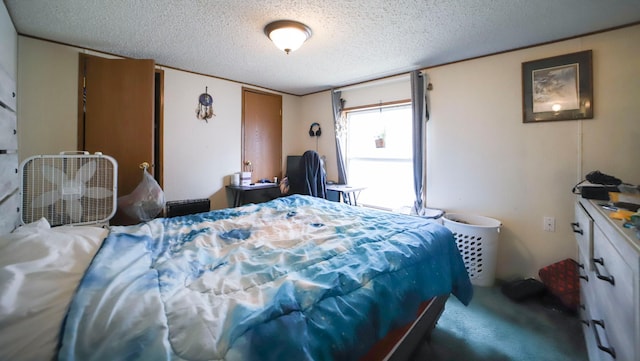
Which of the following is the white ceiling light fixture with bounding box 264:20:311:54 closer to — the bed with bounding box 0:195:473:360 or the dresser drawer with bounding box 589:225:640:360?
the bed with bounding box 0:195:473:360

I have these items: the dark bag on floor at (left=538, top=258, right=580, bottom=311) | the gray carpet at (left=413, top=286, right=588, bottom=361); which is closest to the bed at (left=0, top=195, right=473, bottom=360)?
the gray carpet at (left=413, top=286, right=588, bottom=361)

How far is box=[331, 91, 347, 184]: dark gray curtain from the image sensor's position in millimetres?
3836

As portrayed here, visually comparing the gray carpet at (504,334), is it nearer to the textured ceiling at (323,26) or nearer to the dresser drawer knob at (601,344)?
the dresser drawer knob at (601,344)

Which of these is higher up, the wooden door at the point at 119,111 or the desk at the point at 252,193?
the wooden door at the point at 119,111

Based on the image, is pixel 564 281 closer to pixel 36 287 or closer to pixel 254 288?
pixel 254 288

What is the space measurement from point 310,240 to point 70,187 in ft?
6.10

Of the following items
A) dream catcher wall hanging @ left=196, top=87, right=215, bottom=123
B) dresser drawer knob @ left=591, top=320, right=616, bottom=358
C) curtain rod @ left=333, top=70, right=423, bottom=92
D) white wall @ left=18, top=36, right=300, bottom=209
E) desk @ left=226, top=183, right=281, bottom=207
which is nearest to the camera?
dresser drawer knob @ left=591, top=320, right=616, bottom=358

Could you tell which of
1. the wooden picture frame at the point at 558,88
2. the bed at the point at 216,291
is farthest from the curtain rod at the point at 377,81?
the bed at the point at 216,291

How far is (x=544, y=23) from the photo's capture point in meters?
1.95

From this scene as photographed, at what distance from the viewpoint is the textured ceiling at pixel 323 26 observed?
5.74 feet

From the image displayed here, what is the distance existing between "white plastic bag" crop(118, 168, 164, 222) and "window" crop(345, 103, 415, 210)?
2562mm

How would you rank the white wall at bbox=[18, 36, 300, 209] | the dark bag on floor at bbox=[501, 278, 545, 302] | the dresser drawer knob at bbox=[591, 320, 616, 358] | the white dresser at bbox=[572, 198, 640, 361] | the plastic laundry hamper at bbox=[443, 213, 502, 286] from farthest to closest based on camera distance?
the plastic laundry hamper at bbox=[443, 213, 502, 286], the white wall at bbox=[18, 36, 300, 209], the dark bag on floor at bbox=[501, 278, 545, 302], the dresser drawer knob at bbox=[591, 320, 616, 358], the white dresser at bbox=[572, 198, 640, 361]

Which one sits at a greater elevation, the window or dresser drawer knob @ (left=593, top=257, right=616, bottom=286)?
the window

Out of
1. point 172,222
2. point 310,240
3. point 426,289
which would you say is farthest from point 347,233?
point 172,222
